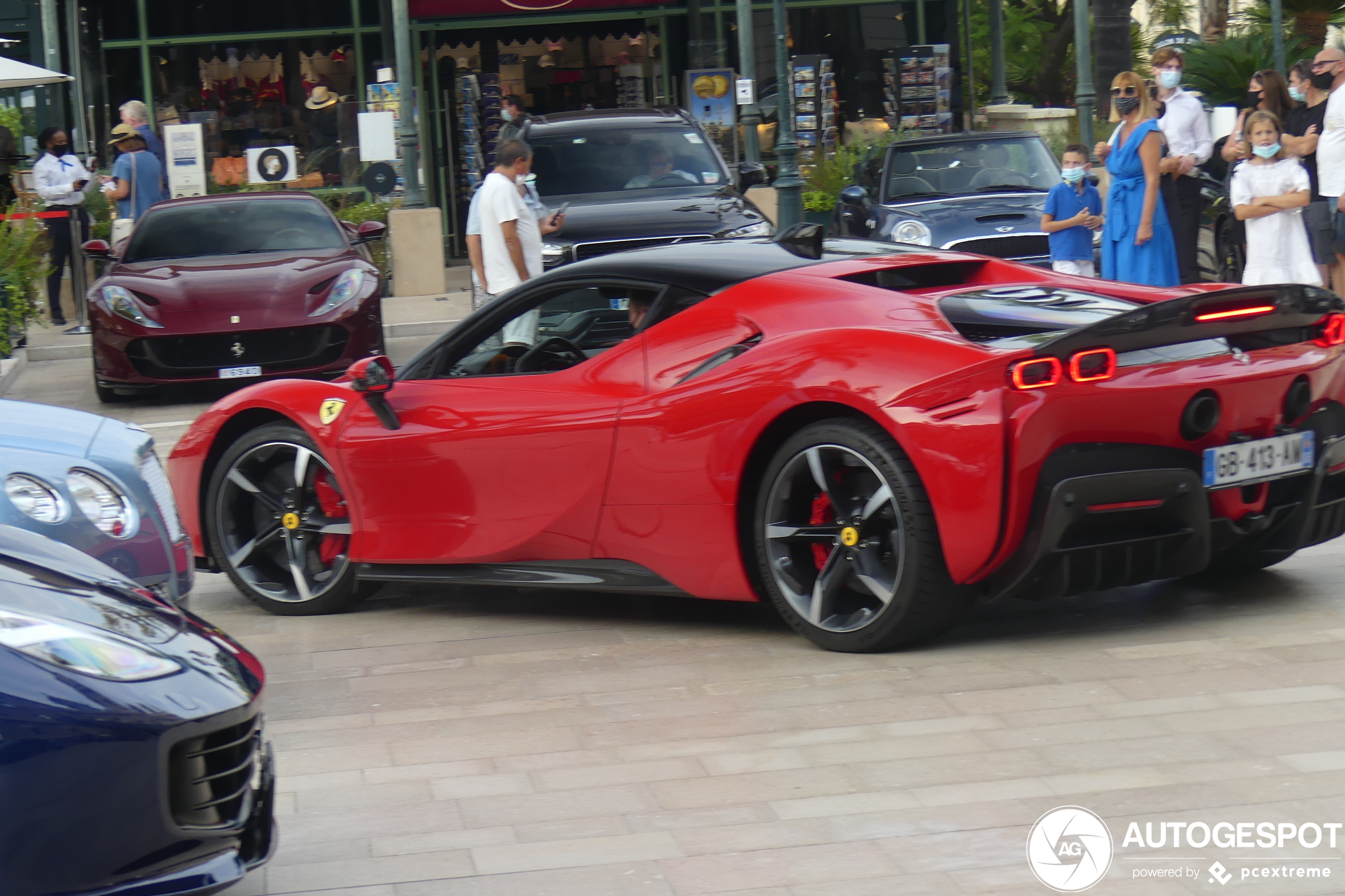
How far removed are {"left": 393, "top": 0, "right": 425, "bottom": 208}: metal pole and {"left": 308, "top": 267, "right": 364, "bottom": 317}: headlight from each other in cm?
630

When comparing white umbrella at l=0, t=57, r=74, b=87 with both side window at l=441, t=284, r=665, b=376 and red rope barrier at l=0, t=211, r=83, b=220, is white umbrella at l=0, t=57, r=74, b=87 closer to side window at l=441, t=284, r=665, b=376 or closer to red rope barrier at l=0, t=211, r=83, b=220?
red rope barrier at l=0, t=211, r=83, b=220

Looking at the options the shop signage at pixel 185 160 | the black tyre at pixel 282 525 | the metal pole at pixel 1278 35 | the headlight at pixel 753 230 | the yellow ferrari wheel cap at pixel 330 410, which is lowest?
the black tyre at pixel 282 525

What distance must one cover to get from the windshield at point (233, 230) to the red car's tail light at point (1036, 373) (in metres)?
9.60

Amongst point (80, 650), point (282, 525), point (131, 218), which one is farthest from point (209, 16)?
point (80, 650)

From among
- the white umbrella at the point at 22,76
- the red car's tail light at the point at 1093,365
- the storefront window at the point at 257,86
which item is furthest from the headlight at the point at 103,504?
the storefront window at the point at 257,86

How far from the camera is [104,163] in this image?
2530 cm

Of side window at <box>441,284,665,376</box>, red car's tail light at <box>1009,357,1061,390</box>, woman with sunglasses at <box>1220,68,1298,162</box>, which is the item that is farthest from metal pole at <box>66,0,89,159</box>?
red car's tail light at <box>1009,357,1061,390</box>

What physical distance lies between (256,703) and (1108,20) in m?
24.5

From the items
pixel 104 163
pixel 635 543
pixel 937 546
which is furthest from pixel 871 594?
pixel 104 163

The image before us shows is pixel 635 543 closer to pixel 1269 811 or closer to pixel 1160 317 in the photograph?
pixel 1160 317

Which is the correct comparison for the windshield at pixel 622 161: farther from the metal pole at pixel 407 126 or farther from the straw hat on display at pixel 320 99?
the straw hat on display at pixel 320 99

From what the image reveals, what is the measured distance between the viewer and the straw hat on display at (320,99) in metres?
24.8

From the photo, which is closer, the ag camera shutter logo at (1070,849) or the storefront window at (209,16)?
the ag camera shutter logo at (1070,849)

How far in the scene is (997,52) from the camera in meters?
27.5
